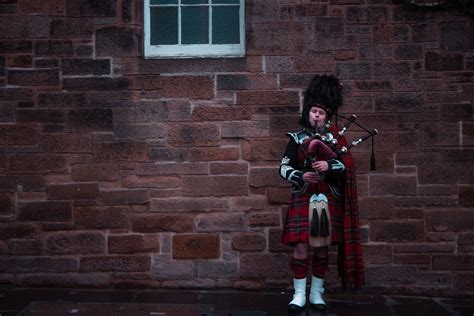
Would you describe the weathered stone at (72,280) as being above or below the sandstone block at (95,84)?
below

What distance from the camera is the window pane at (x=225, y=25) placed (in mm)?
6543

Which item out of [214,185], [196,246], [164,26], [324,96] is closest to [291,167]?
[324,96]

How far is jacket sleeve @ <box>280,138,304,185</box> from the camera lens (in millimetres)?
5316

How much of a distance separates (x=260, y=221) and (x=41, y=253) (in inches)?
81.9

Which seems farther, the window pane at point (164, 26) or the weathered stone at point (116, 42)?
the window pane at point (164, 26)

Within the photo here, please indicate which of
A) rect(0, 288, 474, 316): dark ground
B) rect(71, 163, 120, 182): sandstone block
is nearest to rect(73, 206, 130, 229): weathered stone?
rect(71, 163, 120, 182): sandstone block

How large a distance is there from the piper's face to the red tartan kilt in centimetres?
58

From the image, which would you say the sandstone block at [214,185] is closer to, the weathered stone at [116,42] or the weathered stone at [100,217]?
the weathered stone at [100,217]

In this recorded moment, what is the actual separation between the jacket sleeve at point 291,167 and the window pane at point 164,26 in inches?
71.5

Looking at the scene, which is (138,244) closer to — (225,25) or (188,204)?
(188,204)

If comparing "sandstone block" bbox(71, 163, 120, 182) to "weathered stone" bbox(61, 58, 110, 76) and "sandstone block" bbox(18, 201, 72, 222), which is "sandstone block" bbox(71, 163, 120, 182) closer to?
"sandstone block" bbox(18, 201, 72, 222)

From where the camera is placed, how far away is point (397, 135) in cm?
630

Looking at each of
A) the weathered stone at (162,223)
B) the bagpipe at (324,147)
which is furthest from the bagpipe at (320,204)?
the weathered stone at (162,223)

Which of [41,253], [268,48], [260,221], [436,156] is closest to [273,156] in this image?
[260,221]
